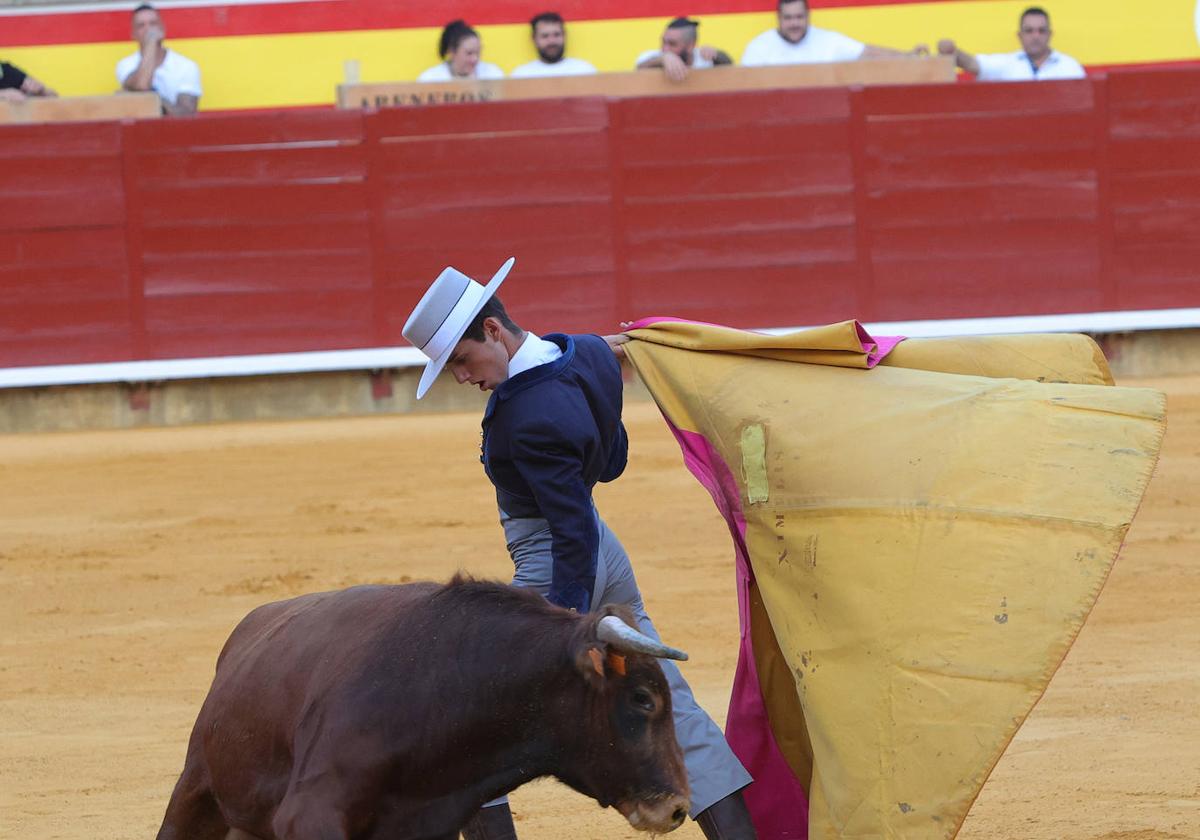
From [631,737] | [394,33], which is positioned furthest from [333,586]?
[394,33]

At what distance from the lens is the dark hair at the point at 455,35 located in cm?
1009

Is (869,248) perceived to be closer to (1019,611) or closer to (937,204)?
(937,204)

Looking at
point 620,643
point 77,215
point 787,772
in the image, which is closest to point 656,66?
point 77,215

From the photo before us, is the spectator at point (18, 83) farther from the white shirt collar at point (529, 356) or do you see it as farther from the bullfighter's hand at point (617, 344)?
the white shirt collar at point (529, 356)

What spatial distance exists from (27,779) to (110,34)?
7260mm

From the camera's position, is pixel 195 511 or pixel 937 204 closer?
pixel 195 511

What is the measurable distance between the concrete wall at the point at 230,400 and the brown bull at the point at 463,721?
6.85 metres

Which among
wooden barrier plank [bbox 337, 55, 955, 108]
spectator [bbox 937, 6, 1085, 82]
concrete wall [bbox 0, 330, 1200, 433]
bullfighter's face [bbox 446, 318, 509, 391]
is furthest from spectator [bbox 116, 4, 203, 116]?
bullfighter's face [bbox 446, 318, 509, 391]

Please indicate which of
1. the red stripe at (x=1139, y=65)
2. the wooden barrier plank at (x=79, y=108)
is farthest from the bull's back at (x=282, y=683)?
the red stripe at (x=1139, y=65)

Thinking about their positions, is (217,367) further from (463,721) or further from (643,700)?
(643,700)

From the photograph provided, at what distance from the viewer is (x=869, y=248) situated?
33.6 ft

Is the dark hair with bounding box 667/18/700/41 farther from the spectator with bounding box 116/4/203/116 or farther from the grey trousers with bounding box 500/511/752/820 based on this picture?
the grey trousers with bounding box 500/511/752/820

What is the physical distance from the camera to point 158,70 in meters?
10.5

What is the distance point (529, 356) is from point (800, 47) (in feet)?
25.2
